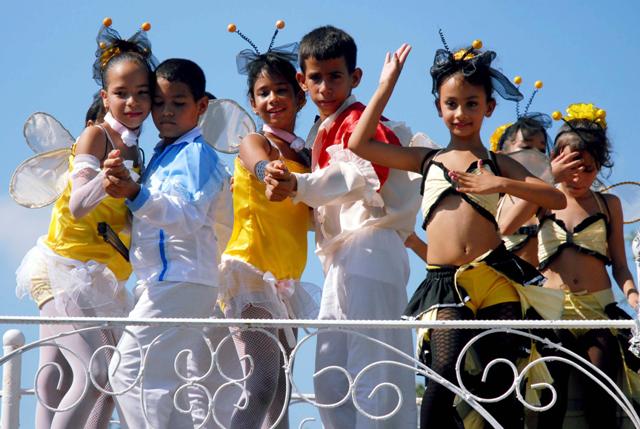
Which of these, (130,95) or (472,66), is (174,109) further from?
(472,66)

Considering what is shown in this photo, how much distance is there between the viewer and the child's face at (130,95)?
535cm

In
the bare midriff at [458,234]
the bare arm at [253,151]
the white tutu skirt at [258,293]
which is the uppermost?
the bare arm at [253,151]

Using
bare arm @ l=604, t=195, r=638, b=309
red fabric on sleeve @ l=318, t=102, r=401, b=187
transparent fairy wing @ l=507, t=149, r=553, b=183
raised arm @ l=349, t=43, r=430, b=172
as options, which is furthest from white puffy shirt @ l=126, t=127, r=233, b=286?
bare arm @ l=604, t=195, r=638, b=309

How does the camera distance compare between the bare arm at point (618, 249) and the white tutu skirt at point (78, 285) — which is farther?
the bare arm at point (618, 249)

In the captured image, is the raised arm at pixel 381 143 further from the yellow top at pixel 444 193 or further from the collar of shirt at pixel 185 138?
the collar of shirt at pixel 185 138

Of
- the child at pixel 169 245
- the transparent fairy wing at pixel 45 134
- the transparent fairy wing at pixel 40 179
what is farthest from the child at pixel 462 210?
the transparent fairy wing at pixel 45 134

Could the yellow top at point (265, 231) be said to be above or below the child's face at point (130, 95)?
below

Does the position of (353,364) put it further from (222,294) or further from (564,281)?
(564,281)

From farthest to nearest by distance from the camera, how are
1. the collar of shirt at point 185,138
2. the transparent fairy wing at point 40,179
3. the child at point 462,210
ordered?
the transparent fairy wing at point 40,179 → the collar of shirt at point 185,138 → the child at point 462,210

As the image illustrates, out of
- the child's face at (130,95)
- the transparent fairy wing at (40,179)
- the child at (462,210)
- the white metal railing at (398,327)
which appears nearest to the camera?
the white metal railing at (398,327)

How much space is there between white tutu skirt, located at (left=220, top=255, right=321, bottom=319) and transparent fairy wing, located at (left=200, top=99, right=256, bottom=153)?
2.88ft

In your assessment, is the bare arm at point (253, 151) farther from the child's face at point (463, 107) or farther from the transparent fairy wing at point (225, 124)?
the child's face at point (463, 107)

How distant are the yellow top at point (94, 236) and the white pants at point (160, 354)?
460 mm

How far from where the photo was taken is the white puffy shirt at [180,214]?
487cm
